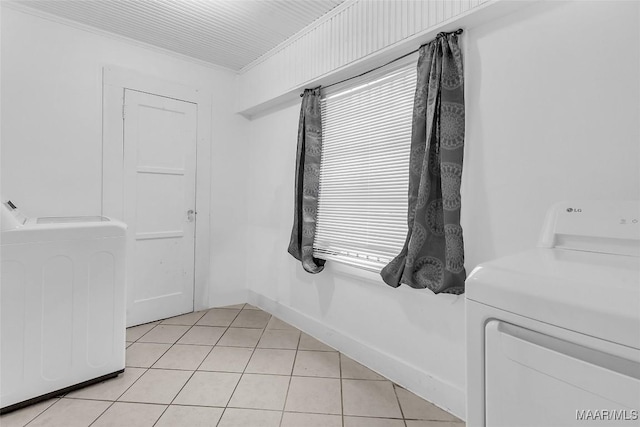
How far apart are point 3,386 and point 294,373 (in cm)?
153

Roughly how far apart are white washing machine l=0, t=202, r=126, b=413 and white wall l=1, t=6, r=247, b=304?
63cm

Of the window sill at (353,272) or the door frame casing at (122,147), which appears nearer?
the window sill at (353,272)

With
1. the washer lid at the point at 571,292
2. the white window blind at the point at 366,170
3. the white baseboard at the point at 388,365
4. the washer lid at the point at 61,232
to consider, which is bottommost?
the white baseboard at the point at 388,365

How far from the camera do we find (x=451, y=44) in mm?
1685

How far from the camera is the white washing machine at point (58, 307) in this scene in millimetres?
1676

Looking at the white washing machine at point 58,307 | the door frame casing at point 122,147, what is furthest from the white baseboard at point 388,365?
the white washing machine at point 58,307

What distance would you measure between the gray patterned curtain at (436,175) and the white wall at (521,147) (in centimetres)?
9

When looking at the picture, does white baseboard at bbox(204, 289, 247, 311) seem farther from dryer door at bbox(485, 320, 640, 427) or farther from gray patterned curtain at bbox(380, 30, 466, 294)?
dryer door at bbox(485, 320, 640, 427)

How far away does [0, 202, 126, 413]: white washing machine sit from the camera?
1676mm

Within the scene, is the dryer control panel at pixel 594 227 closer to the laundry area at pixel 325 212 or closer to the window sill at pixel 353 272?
the laundry area at pixel 325 212

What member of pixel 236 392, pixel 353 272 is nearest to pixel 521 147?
pixel 353 272

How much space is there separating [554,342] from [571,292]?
0.13 meters

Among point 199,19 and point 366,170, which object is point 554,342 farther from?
point 199,19

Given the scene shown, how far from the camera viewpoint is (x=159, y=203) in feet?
9.66
